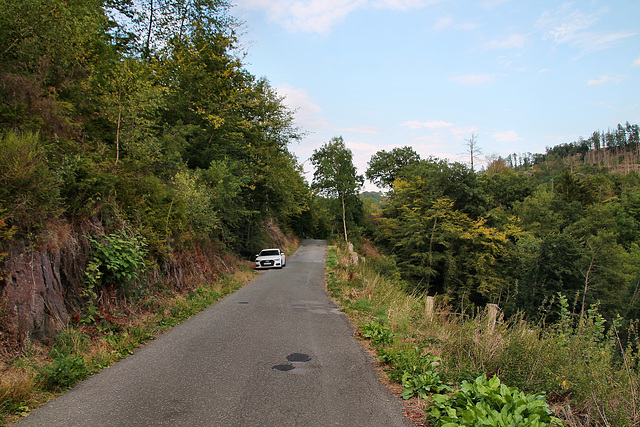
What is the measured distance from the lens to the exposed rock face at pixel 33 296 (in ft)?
16.7

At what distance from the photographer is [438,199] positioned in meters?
32.5

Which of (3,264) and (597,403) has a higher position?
(3,264)

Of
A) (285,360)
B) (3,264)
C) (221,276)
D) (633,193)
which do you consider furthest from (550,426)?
(633,193)

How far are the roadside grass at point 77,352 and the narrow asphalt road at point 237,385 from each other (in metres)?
0.19

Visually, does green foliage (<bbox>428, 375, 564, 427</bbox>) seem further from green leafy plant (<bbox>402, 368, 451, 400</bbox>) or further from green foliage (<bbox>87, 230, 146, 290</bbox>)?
green foliage (<bbox>87, 230, 146, 290</bbox>)

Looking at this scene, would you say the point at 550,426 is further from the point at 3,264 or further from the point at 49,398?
the point at 3,264

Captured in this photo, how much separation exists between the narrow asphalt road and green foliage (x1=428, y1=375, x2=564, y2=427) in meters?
0.52

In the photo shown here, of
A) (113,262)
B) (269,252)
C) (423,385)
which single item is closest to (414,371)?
(423,385)

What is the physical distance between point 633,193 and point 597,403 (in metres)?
80.2

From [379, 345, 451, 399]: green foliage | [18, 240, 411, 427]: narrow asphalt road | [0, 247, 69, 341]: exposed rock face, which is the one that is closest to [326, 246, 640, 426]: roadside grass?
[379, 345, 451, 399]: green foliage

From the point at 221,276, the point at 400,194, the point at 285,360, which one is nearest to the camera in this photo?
the point at 285,360

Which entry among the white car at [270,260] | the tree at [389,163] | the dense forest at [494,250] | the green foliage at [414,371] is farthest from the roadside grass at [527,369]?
the tree at [389,163]

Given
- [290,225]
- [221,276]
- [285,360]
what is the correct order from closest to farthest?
[285,360] < [221,276] < [290,225]

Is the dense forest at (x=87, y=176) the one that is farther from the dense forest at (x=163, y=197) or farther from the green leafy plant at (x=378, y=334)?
the green leafy plant at (x=378, y=334)
